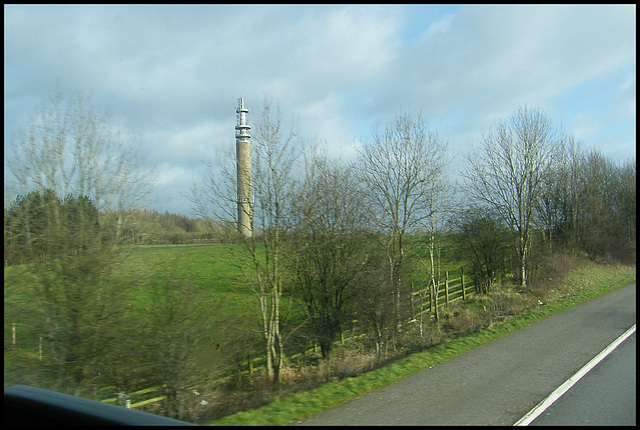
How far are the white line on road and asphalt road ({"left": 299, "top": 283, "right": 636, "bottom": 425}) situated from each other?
8cm

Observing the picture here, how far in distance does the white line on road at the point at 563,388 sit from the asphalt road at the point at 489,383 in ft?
0.28

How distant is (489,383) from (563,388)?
41.2 inches

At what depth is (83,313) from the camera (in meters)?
9.76

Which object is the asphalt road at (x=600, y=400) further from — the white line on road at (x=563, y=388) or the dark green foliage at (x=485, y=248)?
the dark green foliage at (x=485, y=248)

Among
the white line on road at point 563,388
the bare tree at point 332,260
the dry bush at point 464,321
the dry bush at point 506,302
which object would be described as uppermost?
the bare tree at point 332,260

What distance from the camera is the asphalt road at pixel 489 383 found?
576cm

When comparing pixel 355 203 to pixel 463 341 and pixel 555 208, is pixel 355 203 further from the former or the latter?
pixel 555 208

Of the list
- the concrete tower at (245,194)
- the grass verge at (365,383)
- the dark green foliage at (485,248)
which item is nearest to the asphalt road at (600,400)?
the grass verge at (365,383)

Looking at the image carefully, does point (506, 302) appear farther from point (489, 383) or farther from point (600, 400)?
point (600, 400)

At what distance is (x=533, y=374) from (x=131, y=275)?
831 cm

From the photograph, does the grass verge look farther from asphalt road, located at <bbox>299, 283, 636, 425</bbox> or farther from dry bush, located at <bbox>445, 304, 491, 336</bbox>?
dry bush, located at <bbox>445, 304, 491, 336</bbox>

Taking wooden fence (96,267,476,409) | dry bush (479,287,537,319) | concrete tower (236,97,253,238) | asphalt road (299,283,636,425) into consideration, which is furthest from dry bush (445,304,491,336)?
concrete tower (236,97,253,238)

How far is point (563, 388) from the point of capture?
22.9 ft

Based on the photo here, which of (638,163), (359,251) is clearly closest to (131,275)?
(359,251)
